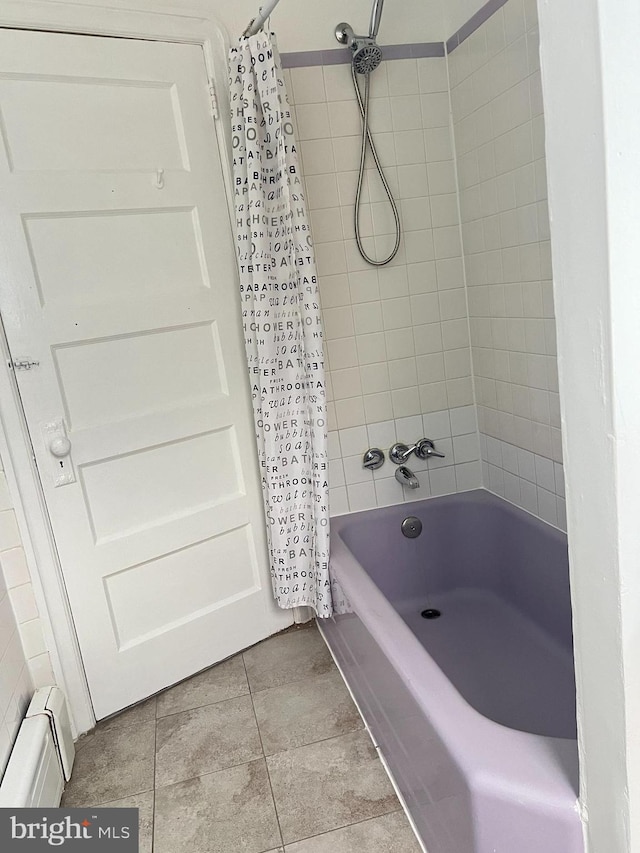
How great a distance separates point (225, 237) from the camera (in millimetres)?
2105

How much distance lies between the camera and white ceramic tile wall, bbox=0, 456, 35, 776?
1628mm

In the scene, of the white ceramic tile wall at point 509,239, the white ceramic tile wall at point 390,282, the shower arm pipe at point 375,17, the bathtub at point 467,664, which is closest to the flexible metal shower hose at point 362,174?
A: the white ceramic tile wall at point 390,282

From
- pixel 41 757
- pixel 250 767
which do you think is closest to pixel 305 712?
pixel 250 767

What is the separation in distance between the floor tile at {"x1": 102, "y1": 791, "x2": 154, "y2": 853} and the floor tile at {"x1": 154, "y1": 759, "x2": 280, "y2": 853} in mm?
18

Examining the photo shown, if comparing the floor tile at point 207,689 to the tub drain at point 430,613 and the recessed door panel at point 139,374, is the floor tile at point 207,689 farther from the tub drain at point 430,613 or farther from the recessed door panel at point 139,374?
the recessed door panel at point 139,374

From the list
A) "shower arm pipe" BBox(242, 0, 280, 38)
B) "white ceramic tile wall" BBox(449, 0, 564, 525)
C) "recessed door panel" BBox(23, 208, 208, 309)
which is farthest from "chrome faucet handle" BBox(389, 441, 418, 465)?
"shower arm pipe" BBox(242, 0, 280, 38)

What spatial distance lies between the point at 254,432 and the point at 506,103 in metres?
1.38

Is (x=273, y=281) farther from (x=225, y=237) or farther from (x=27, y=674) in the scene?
(x=27, y=674)

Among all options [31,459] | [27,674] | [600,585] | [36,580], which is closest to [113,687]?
[27,674]

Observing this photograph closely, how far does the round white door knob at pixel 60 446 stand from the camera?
5.98 ft

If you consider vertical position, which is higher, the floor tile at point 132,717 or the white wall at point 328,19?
the white wall at point 328,19

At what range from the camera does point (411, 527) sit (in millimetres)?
2383

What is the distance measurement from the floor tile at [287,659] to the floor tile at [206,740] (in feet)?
0.40

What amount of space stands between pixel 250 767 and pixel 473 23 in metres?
2.46
